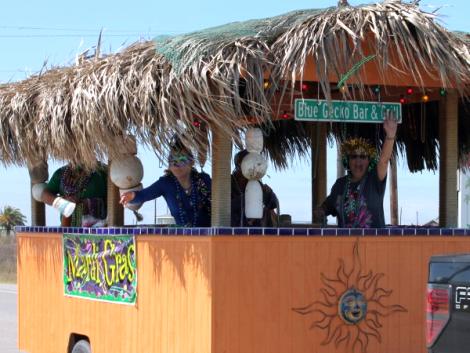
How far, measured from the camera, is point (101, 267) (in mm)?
8984

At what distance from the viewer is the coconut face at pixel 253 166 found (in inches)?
314

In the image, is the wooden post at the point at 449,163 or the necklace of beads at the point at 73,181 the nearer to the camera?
the wooden post at the point at 449,163

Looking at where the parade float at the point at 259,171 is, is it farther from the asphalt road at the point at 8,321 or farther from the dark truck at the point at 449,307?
the asphalt road at the point at 8,321

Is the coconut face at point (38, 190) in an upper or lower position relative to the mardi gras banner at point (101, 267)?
upper

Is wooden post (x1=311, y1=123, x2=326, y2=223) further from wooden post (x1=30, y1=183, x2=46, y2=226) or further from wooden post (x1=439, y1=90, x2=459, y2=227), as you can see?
wooden post (x1=30, y1=183, x2=46, y2=226)

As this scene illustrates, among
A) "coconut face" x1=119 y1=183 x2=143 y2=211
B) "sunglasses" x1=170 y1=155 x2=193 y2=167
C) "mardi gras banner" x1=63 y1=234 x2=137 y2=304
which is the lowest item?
"mardi gras banner" x1=63 y1=234 x2=137 y2=304

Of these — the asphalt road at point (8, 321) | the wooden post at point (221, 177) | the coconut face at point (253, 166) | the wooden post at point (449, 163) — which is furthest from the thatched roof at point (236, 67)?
the asphalt road at point (8, 321)

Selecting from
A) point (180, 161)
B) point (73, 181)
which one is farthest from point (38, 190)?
point (180, 161)

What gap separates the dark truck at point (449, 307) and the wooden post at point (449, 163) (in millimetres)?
3437

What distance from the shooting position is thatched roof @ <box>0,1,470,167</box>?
7344 millimetres

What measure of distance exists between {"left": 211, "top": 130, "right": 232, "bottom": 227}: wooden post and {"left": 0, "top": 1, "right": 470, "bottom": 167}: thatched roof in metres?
0.14

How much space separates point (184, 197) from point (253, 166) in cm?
96

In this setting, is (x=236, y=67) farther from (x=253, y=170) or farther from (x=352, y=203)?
(x=352, y=203)

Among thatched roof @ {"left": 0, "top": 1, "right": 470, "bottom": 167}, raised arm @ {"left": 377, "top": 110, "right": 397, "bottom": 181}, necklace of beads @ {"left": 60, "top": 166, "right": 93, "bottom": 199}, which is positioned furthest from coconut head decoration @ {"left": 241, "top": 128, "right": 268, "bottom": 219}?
necklace of beads @ {"left": 60, "top": 166, "right": 93, "bottom": 199}
